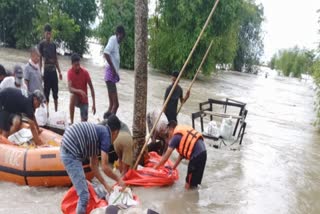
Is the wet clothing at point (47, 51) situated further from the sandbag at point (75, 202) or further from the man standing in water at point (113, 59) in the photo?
the sandbag at point (75, 202)

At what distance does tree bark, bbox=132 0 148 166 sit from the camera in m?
6.16

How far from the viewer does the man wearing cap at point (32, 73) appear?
748 centimetres

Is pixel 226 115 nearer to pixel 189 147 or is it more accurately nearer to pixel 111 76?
pixel 111 76

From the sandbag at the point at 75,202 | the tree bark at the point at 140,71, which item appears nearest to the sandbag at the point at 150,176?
the tree bark at the point at 140,71

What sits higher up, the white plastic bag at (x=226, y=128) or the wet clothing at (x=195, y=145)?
the wet clothing at (x=195, y=145)

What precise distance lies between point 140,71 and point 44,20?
27414 millimetres

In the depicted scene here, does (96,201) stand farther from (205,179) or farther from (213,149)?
(213,149)

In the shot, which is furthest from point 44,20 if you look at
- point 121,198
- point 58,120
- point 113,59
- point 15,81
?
point 121,198

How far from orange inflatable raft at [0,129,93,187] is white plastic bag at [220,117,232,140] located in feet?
14.7

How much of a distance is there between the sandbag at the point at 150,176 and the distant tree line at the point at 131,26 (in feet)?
66.2

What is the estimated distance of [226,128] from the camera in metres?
9.34

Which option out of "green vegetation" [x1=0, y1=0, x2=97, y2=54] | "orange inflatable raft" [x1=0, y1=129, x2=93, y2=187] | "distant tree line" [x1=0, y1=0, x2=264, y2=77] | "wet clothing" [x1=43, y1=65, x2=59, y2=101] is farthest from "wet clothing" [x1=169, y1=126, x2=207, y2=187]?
"green vegetation" [x1=0, y1=0, x2=97, y2=54]

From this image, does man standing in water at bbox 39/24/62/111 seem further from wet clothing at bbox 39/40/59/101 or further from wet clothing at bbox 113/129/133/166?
wet clothing at bbox 113/129/133/166

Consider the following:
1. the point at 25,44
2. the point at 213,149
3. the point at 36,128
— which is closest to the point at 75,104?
the point at 36,128
